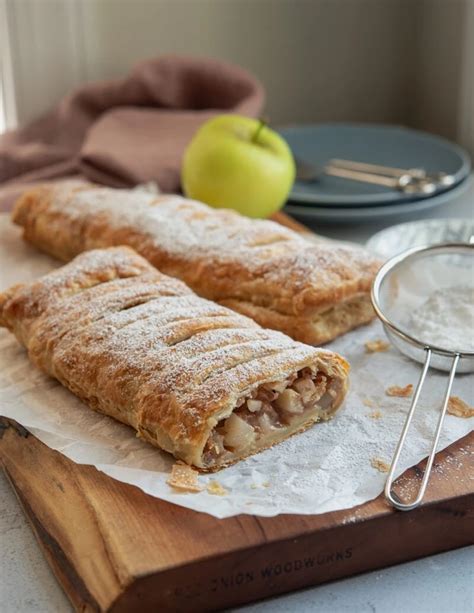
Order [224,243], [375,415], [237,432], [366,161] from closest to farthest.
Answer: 1. [237,432]
2. [375,415]
3. [224,243]
4. [366,161]

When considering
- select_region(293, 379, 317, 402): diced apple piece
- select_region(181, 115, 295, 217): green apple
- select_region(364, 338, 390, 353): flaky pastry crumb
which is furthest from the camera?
select_region(181, 115, 295, 217): green apple

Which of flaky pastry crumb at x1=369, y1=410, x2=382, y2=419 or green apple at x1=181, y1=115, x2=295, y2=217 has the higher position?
green apple at x1=181, y1=115, x2=295, y2=217

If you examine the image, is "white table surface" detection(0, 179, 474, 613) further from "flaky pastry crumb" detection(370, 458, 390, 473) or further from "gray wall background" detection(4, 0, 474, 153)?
"gray wall background" detection(4, 0, 474, 153)

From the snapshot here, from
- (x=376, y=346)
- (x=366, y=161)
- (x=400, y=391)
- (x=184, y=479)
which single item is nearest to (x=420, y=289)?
(x=376, y=346)

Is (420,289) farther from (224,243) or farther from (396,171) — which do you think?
(396,171)

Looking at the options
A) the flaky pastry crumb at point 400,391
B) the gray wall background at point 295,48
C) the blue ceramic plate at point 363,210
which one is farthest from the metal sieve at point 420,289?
the gray wall background at point 295,48

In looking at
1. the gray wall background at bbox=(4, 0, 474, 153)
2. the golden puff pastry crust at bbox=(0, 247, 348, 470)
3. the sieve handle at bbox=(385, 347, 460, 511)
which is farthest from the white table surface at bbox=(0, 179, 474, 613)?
the gray wall background at bbox=(4, 0, 474, 153)

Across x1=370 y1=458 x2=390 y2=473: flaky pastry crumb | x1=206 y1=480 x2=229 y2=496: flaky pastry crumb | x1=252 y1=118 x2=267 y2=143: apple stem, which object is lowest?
x1=370 y1=458 x2=390 y2=473: flaky pastry crumb
